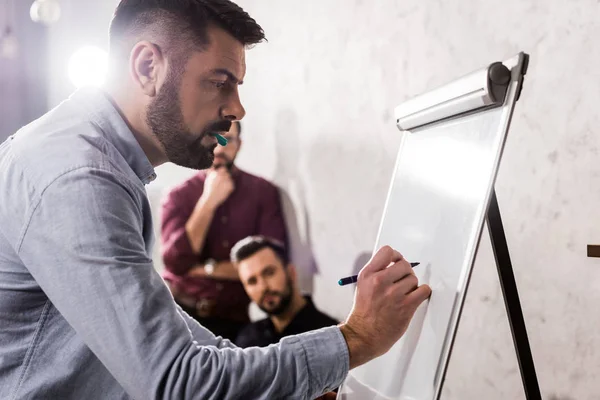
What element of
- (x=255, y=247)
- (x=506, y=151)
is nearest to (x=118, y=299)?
(x=506, y=151)

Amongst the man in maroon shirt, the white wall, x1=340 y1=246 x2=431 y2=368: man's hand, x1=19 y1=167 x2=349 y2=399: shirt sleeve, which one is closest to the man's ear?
x1=19 y1=167 x2=349 y2=399: shirt sleeve

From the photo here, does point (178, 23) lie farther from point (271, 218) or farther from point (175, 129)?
point (271, 218)

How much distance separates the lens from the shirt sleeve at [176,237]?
2.74 meters

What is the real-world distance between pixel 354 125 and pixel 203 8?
1.38m

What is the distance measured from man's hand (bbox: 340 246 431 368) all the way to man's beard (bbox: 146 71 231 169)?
0.35 metres

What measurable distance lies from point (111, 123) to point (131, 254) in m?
0.26

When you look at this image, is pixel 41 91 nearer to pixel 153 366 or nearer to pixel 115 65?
pixel 115 65

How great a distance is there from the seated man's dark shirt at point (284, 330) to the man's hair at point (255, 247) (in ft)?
0.79

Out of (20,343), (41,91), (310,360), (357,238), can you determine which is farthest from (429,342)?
(41,91)

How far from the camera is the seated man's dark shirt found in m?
2.62

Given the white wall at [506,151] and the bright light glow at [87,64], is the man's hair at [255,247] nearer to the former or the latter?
the white wall at [506,151]

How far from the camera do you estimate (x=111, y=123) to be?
99cm

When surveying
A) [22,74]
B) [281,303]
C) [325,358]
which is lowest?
[281,303]

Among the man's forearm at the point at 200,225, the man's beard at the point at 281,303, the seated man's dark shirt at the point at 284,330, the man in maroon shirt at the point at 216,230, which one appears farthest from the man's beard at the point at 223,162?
the seated man's dark shirt at the point at 284,330
